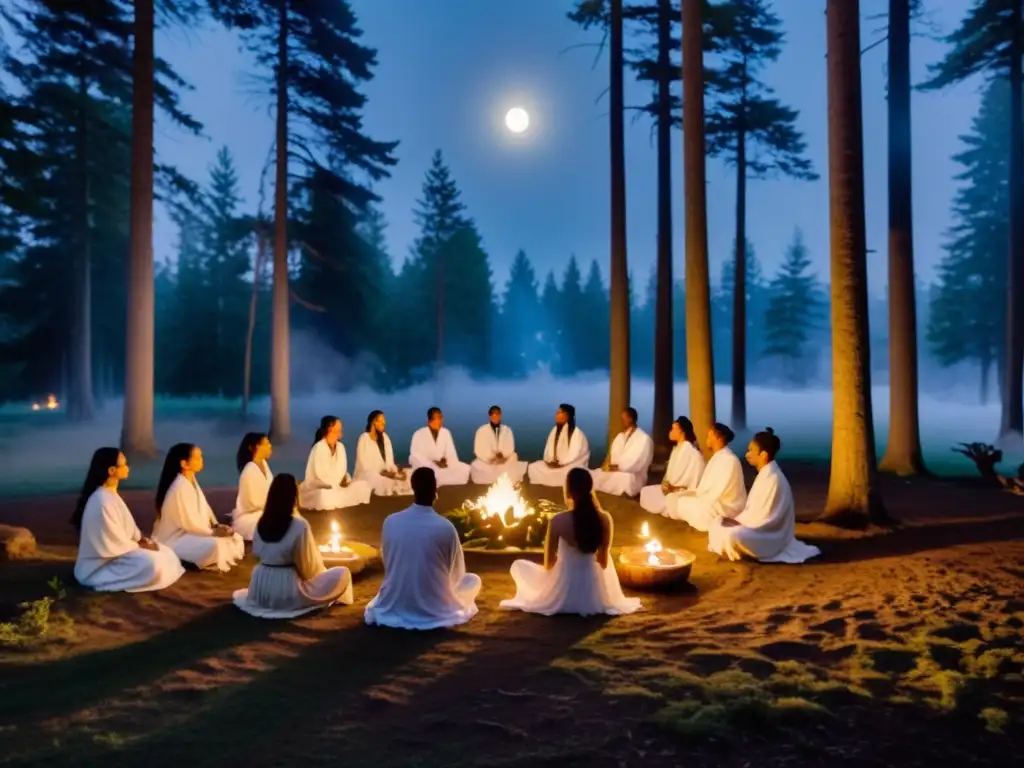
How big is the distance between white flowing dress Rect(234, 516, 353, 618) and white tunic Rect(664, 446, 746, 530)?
214 inches

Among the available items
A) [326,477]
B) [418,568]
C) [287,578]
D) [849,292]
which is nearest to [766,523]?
[849,292]

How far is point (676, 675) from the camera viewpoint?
5.86 meters

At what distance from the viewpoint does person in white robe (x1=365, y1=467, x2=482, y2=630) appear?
7141 mm

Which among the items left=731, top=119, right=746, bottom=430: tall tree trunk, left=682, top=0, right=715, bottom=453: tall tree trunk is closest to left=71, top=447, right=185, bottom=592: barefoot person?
left=682, top=0, right=715, bottom=453: tall tree trunk

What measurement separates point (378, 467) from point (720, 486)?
252 inches

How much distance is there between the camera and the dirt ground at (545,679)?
475 cm

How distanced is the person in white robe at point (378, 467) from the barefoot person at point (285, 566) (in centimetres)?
656

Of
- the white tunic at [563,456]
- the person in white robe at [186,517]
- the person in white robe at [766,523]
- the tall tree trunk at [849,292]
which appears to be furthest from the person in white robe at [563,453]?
the person in white robe at [186,517]

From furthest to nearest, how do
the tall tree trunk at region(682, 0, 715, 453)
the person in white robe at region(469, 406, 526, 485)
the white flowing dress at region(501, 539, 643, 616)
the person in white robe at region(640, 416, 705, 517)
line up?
the person in white robe at region(469, 406, 526, 485), the tall tree trunk at region(682, 0, 715, 453), the person in white robe at region(640, 416, 705, 517), the white flowing dress at region(501, 539, 643, 616)

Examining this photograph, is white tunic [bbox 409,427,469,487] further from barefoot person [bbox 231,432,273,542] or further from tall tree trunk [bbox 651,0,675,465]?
tall tree trunk [bbox 651,0,675,465]

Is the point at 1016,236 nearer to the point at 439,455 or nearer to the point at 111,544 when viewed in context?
the point at 439,455

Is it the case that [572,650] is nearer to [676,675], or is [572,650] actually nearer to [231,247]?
[676,675]

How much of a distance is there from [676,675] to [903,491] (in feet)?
38.2

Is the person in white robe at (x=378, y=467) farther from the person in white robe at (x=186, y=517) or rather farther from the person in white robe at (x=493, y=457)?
the person in white robe at (x=186, y=517)
